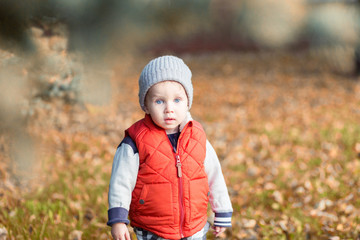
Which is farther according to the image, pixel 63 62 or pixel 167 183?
pixel 63 62

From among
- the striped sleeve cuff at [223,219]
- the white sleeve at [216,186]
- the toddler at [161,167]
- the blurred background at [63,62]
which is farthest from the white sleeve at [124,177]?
the blurred background at [63,62]

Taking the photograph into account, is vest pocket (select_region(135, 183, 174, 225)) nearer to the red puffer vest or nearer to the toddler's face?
the red puffer vest

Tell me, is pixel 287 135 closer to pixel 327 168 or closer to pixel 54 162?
pixel 327 168

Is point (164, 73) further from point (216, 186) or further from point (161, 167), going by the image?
point (216, 186)

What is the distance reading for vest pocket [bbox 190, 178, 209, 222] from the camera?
2.10m

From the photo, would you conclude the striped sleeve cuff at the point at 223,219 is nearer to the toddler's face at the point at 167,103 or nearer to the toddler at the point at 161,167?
the toddler at the point at 161,167

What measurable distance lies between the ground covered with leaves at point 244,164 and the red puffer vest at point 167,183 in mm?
1326

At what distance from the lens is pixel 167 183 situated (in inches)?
80.9

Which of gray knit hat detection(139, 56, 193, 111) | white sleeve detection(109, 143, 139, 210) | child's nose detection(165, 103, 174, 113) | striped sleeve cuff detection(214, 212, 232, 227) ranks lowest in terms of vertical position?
striped sleeve cuff detection(214, 212, 232, 227)

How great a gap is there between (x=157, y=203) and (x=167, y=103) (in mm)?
538

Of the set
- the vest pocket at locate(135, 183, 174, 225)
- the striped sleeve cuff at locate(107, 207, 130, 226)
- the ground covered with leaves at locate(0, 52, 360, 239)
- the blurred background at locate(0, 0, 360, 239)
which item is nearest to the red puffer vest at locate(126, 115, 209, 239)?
the vest pocket at locate(135, 183, 174, 225)

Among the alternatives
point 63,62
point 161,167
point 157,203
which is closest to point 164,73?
point 161,167

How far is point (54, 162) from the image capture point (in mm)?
4895

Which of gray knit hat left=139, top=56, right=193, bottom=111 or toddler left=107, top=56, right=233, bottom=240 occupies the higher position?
gray knit hat left=139, top=56, right=193, bottom=111
